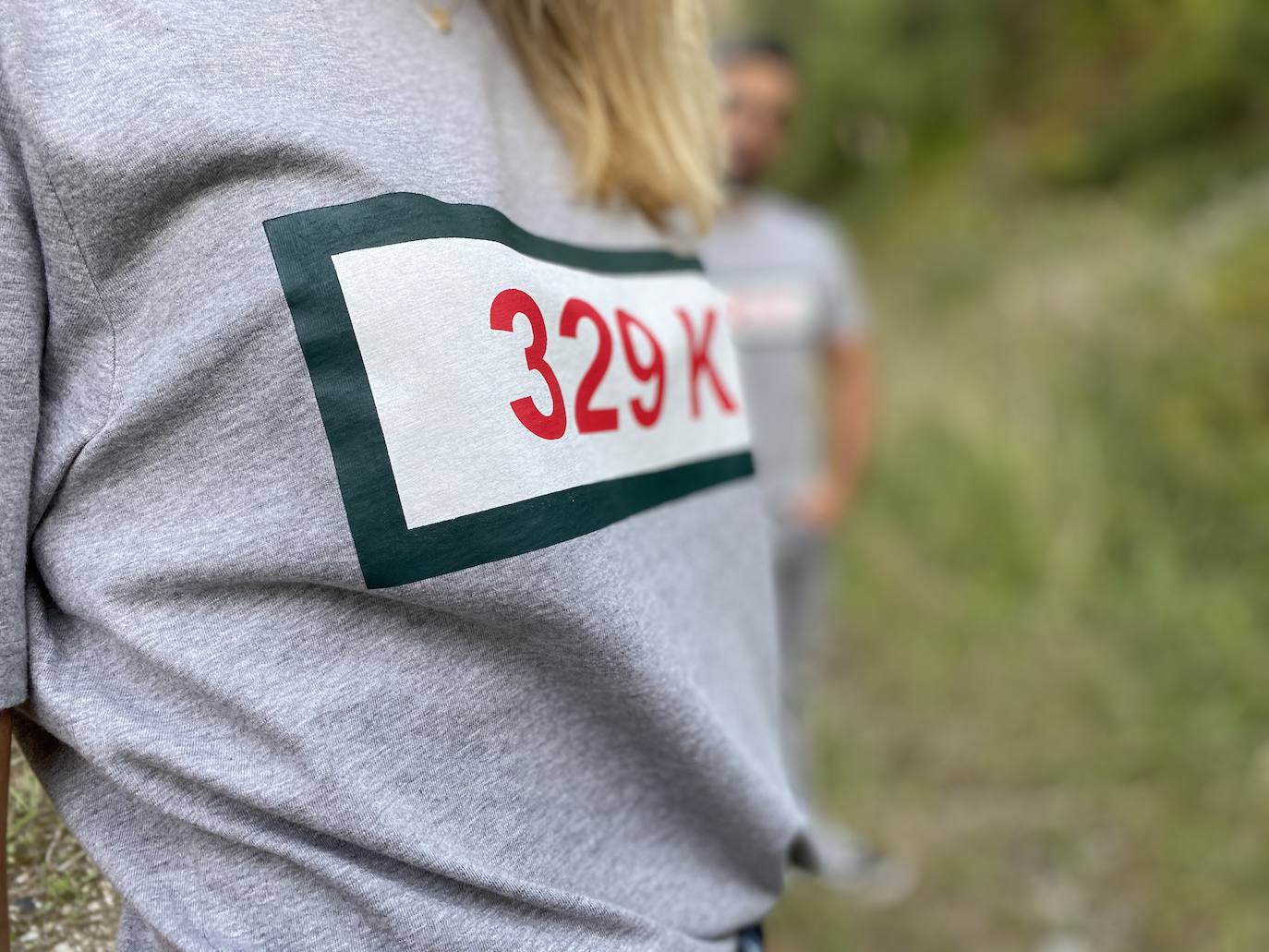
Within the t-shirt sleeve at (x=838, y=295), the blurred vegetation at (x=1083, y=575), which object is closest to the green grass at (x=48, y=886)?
the blurred vegetation at (x=1083, y=575)

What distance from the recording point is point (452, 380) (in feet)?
2.35

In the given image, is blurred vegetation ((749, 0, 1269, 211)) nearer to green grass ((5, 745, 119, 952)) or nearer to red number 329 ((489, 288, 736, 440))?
red number 329 ((489, 288, 736, 440))

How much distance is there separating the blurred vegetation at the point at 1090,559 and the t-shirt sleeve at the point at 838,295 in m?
1.32

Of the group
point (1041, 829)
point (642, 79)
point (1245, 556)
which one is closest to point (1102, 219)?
point (1245, 556)

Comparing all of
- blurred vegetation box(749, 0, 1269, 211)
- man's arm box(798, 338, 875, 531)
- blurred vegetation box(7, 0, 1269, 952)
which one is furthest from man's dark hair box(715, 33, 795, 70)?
blurred vegetation box(749, 0, 1269, 211)

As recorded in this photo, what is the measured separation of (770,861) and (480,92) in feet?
2.59

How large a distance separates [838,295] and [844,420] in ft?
1.48

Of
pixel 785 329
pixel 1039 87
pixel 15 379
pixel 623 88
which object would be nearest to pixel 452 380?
pixel 15 379

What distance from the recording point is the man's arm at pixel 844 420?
3328 millimetres

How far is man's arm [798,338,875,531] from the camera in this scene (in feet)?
10.9

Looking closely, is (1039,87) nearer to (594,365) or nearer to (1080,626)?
(1080,626)

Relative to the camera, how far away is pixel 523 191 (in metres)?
0.90

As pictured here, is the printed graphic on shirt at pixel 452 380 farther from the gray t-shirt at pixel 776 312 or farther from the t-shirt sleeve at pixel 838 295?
the t-shirt sleeve at pixel 838 295

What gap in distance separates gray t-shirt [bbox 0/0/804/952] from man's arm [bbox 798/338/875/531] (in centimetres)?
257
